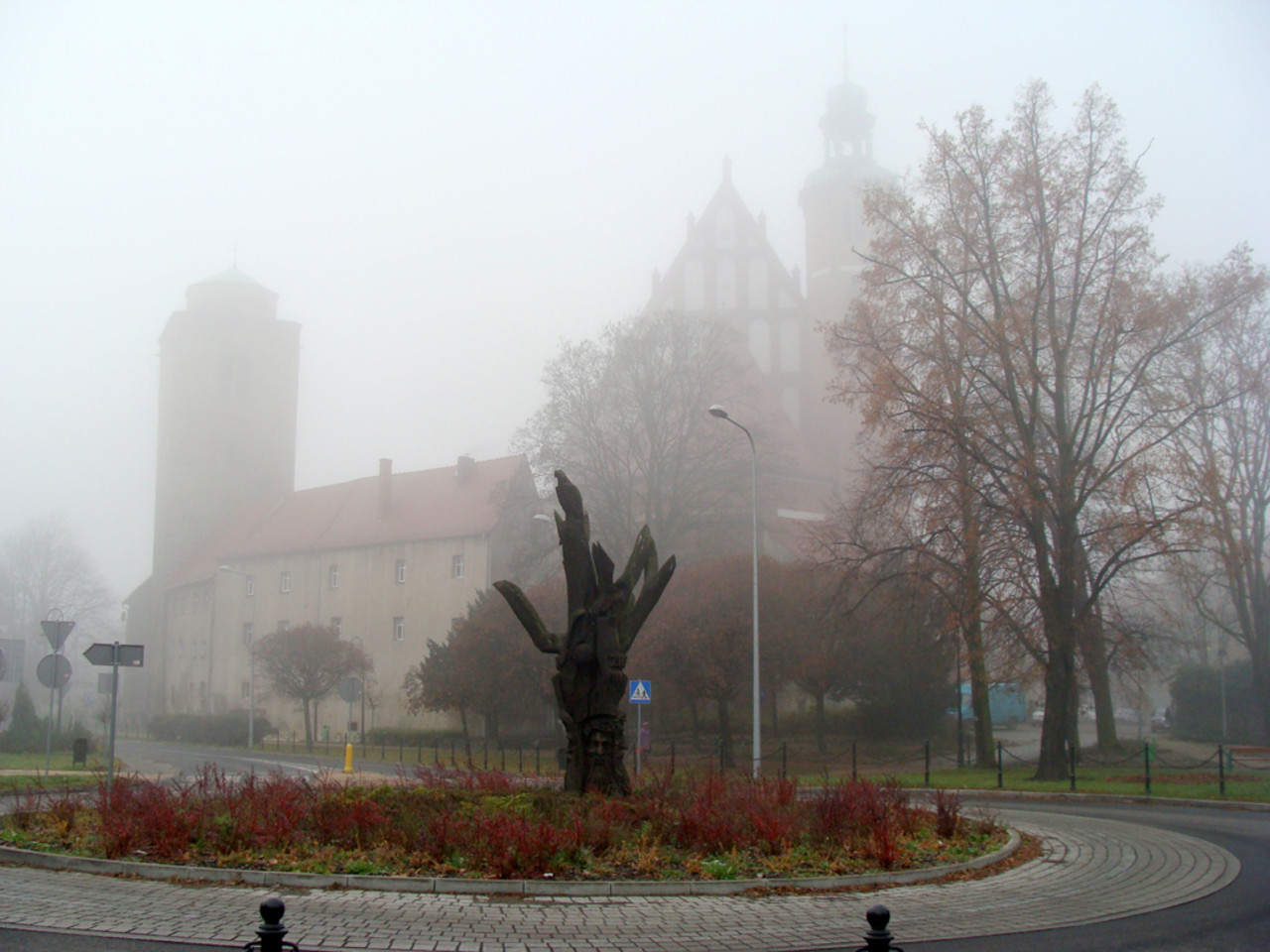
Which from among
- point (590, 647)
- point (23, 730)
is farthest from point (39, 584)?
point (590, 647)

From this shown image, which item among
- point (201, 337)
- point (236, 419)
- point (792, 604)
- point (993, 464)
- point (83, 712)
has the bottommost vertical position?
point (83, 712)

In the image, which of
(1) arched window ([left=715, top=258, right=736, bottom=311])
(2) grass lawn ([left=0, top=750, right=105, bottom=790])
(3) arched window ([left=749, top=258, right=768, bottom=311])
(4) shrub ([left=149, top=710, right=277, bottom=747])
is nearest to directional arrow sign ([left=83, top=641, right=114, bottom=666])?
(2) grass lawn ([left=0, top=750, right=105, bottom=790])

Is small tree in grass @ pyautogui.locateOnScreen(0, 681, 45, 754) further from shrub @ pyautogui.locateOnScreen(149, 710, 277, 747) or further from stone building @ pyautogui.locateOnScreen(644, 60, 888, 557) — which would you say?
stone building @ pyautogui.locateOnScreen(644, 60, 888, 557)

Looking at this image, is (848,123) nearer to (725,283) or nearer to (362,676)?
(725,283)

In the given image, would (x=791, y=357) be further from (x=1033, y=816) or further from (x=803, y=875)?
(x=803, y=875)

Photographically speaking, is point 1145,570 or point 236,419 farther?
point 236,419

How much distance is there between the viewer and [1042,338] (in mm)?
24797

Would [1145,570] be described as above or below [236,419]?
below

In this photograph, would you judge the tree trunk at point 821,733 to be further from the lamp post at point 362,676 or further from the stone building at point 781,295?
the stone building at point 781,295

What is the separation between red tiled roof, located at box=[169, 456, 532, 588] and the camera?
55875 mm

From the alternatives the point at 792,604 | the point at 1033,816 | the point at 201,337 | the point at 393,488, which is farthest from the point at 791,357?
the point at 1033,816

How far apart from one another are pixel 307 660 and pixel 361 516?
15313 millimetres

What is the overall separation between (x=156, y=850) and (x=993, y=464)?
1838cm

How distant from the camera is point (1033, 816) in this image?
16.3 meters
